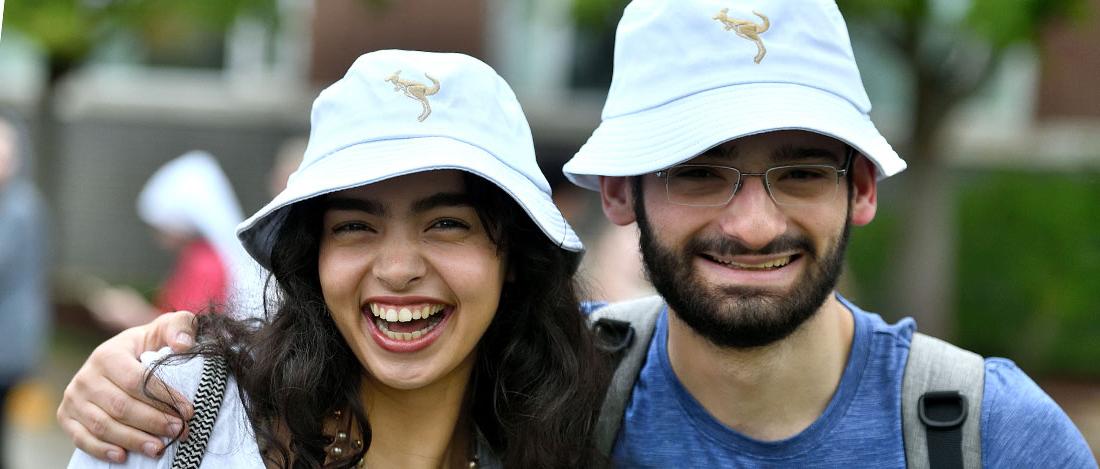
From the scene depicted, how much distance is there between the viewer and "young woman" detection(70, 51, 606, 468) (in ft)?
8.95

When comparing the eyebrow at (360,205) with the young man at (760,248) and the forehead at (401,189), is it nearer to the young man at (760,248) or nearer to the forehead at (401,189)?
the forehead at (401,189)

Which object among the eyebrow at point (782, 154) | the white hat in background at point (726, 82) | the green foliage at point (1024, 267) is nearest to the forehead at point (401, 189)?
the white hat in background at point (726, 82)

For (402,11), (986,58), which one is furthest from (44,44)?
(986,58)

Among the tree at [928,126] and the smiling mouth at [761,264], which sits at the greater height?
the smiling mouth at [761,264]

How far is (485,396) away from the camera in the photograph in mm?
3123

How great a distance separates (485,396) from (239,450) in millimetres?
669

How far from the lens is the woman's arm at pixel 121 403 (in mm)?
2615

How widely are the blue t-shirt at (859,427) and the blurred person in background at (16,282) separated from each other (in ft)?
15.3

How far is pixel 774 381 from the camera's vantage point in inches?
119

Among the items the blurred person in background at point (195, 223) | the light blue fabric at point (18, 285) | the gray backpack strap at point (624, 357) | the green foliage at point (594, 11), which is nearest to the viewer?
the gray backpack strap at point (624, 357)

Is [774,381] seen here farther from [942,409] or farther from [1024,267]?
[1024,267]

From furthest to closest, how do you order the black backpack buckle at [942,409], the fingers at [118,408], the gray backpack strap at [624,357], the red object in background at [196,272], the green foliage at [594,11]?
the green foliage at [594,11] < the red object in background at [196,272] < the gray backpack strap at [624,357] < the black backpack buckle at [942,409] < the fingers at [118,408]

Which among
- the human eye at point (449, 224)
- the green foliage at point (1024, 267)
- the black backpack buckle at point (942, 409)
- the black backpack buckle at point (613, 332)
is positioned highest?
the human eye at point (449, 224)

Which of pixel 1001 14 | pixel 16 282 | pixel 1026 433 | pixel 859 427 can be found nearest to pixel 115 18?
pixel 16 282
